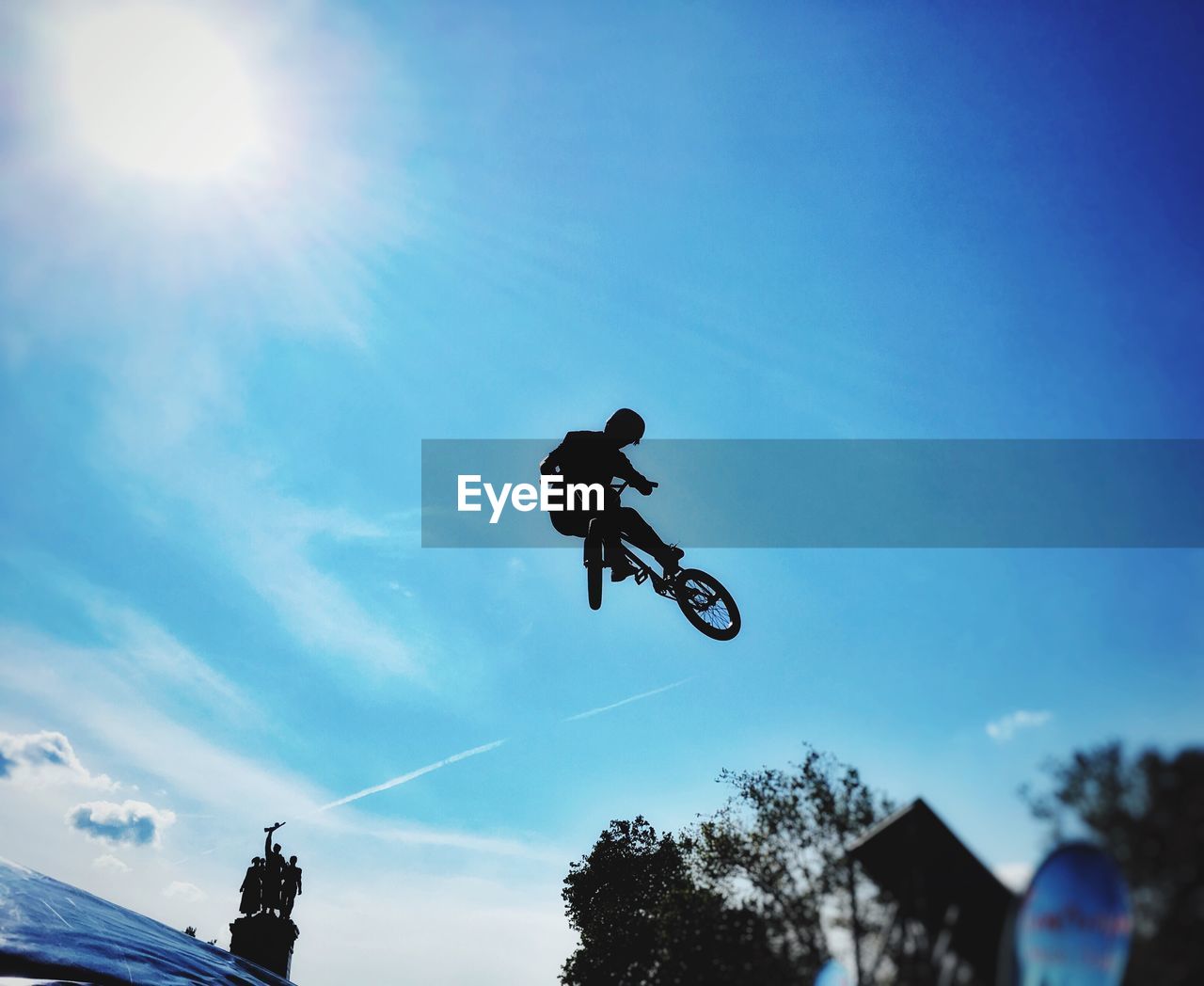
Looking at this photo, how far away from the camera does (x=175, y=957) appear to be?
15.7m

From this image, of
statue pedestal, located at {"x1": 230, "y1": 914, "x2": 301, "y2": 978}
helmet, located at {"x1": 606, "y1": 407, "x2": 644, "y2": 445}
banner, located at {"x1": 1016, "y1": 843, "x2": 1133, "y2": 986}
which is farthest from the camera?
statue pedestal, located at {"x1": 230, "y1": 914, "x2": 301, "y2": 978}

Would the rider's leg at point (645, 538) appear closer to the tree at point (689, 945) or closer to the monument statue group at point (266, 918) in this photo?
the tree at point (689, 945)

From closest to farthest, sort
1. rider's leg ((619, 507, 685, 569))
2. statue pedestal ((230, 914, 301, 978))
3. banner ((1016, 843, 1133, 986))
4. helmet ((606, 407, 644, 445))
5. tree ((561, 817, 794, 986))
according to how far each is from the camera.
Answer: banner ((1016, 843, 1133, 986)) → tree ((561, 817, 794, 986)) → helmet ((606, 407, 644, 445)) → rider's leg ((619, 507, 685, 569)) → statue pedestal ((230, 914, 301, 978))

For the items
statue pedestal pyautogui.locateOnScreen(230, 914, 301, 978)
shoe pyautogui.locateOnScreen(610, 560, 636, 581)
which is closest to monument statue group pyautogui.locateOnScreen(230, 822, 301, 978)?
statue pedestal pyautogui.locateOnScreen(230, 914, 301, 978)

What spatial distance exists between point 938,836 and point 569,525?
18.5ft

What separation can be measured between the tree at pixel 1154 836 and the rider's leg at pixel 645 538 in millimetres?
5554

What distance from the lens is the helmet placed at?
9125 mm

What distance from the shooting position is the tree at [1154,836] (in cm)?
482

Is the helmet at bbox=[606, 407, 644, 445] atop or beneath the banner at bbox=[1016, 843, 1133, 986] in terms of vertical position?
atop

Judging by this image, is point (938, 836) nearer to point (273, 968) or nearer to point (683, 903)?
point (683, 903)

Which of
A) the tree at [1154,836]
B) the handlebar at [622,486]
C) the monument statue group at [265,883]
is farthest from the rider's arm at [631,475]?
the monument statue group at [265,883]

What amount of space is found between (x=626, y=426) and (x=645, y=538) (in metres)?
1.93

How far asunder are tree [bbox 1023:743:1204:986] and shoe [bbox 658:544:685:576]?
218 inches

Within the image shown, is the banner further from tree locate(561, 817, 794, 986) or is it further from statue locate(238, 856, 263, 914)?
statue locate(238, 856, 263, 914)
